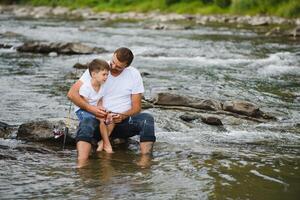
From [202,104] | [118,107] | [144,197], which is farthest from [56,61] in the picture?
[144,197]

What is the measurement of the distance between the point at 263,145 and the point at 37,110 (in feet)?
16.5

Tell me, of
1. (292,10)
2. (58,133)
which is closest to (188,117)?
(58,133)

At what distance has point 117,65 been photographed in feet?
28.1

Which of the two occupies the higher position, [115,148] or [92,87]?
[92,87]

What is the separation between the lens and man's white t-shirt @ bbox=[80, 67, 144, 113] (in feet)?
28.7

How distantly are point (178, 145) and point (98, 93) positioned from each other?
173 centimetres

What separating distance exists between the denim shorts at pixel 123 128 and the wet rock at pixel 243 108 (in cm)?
370

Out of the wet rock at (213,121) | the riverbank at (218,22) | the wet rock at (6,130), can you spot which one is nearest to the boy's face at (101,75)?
the wet rock at (6,130)

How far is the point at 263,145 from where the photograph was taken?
9578 millimetres

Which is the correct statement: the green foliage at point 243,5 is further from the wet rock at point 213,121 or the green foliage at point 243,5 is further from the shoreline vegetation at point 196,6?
the wet rock at point 213,121

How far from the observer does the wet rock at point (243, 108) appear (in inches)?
471

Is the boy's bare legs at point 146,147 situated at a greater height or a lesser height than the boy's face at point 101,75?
lesser

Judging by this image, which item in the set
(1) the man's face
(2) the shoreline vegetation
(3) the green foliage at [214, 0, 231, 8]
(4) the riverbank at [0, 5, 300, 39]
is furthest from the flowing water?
(3) the green foliage at [214, 0, 231, 8]

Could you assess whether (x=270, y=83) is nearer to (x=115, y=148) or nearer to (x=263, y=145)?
(x=263, y=145)
